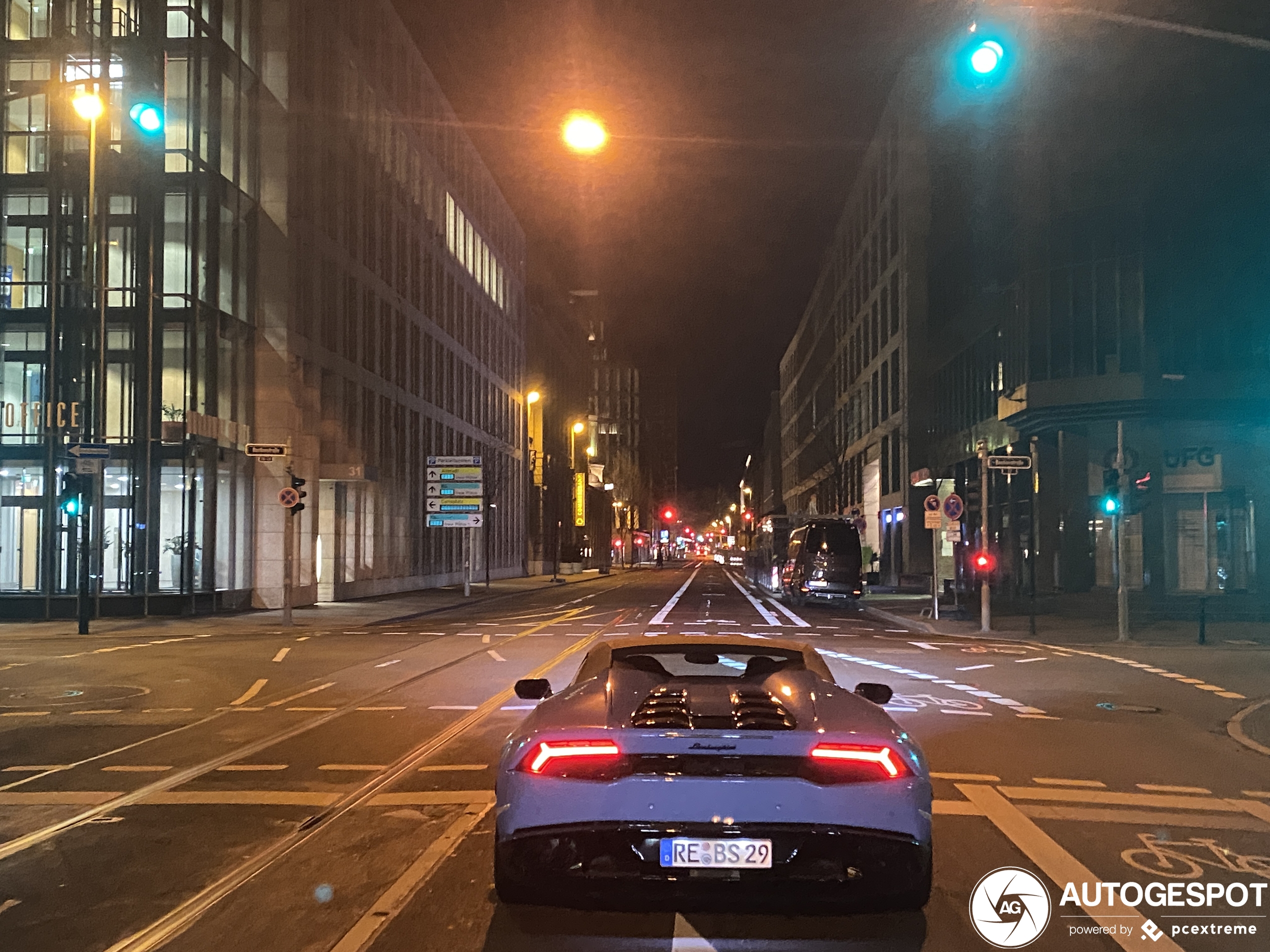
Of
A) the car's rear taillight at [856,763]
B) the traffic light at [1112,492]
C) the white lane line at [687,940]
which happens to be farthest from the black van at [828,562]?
the car's rear taillight at [856,763]

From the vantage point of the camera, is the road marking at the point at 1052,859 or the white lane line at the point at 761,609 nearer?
the road marking at the point at 1052,859

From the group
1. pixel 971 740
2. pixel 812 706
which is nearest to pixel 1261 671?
pixel 971 740

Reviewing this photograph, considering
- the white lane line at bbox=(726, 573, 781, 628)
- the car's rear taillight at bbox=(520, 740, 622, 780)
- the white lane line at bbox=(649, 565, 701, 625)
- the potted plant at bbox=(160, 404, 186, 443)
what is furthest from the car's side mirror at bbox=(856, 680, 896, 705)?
the potted plant at bbox=(160, 404, 186, 443)

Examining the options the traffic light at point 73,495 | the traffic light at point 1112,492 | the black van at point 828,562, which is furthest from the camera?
the black van at point 828,562

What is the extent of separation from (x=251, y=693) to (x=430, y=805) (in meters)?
7.92

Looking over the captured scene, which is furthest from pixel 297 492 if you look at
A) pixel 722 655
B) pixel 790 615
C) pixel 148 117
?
pixel 722 655

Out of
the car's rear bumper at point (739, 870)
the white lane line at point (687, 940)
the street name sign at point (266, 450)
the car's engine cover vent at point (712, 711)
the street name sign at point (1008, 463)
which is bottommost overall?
A: the white lane line at point (687, 940)

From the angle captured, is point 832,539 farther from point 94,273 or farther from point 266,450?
point 94,273

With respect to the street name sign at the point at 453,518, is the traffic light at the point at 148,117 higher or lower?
higher

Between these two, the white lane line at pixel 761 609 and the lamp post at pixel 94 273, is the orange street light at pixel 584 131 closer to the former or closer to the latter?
the white lane line at pixel 761 609

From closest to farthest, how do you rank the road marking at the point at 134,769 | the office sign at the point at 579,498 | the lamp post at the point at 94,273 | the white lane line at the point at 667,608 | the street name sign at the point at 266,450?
the road marking at the point at 134,769 → the street name sign at the point at 266,450 → the white lane line at the point at 667,608 → the lamp post at the point at 94,273 → the office sign at the point at 579,498

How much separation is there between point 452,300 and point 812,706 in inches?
2280

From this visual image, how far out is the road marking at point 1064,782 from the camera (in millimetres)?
8945

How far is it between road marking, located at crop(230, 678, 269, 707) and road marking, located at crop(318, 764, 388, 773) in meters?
4.67
